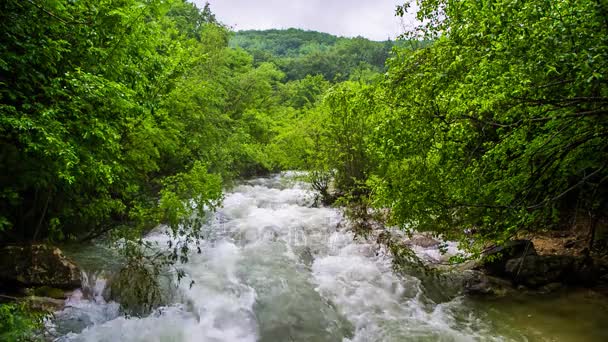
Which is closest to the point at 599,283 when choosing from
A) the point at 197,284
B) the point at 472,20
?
the point at 472,20

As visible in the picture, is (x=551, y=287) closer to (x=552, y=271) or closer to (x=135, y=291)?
(x=552, y=271)

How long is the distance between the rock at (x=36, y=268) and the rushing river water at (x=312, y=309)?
399 mm

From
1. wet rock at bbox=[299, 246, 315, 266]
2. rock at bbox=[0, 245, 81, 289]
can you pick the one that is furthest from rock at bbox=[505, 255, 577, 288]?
rock at bbox=[0, 245, 81, 289]

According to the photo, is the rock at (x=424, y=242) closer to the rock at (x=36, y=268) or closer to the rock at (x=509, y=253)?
the rock at (x=509, y=253)

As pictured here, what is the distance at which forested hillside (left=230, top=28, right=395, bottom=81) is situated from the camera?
69425mm

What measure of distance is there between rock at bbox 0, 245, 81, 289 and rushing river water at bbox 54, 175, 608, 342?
399 millimetres

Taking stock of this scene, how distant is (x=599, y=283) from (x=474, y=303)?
247 cm

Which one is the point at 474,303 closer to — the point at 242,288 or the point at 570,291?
the point at 570,291

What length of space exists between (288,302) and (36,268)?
4.64 meters

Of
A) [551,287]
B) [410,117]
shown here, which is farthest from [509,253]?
[410,117]

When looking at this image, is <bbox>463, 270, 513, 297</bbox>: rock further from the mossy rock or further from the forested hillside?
the forested hillside

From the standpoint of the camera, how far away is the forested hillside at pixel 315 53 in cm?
6943

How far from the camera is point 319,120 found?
45.7 feet

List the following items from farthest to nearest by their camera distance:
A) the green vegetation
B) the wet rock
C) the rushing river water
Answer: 1. the wet rock
2. the rushing river water
3. the green vegetation
